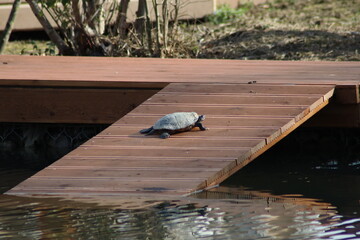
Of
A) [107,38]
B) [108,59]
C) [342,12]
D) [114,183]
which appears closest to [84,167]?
[114,183]

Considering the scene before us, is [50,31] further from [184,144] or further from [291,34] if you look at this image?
[184,144]

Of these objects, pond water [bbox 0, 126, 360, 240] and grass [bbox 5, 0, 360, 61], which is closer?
pond water [bbox 0, 126, 360, 240]

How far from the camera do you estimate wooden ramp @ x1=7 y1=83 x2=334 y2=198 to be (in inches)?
206

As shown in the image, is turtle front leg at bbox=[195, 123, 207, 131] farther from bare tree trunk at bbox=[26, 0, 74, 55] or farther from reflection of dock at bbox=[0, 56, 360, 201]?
bare tree trunk at bbox=[26, 0, 74, 55]

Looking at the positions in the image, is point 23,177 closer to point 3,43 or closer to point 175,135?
point 175,135

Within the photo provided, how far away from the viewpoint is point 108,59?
27.9 feet

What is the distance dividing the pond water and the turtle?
0.48 metres

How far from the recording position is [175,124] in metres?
5.95

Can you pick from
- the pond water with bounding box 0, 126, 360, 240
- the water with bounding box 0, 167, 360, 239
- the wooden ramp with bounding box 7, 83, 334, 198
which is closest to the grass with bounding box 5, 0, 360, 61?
the wooden ramp with bounding box 7, 83, 334, 198

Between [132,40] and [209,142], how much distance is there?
422cm

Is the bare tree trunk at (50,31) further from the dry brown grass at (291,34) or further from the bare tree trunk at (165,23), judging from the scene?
the dry brown grass at (291,34)

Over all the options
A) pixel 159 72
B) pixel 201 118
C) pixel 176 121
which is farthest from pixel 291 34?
pixel 176 121

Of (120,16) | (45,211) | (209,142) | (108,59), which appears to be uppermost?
(120,16)

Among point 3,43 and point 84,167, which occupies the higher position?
point 3,43
